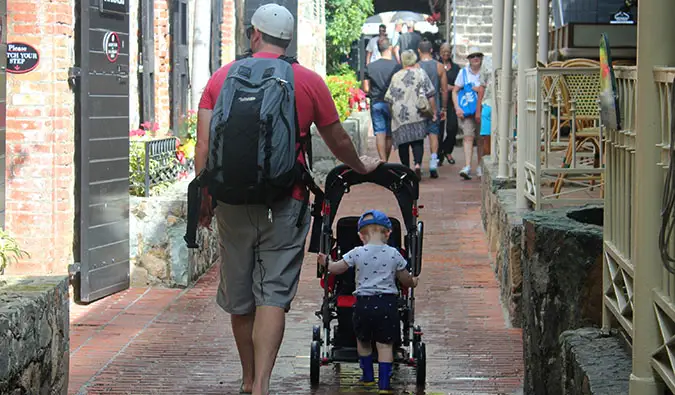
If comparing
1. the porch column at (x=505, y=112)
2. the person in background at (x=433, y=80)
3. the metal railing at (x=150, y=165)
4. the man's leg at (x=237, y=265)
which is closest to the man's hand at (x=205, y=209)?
the man's leg at (x=237, y=265)

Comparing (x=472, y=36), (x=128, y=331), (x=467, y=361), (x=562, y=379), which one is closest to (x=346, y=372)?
(x=467, y=361)

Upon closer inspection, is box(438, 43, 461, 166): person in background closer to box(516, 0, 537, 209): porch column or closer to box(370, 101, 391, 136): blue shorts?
box(370, 101, 391, 136): blue shorts

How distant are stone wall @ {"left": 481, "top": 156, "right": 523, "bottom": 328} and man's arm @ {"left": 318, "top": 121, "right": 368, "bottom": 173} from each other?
2.04 metres

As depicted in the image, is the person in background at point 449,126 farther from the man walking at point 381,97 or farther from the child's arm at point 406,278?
the child's arm at point 406,278

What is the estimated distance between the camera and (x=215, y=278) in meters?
10.1

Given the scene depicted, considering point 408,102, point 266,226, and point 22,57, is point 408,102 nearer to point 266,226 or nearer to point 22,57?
point 22,57

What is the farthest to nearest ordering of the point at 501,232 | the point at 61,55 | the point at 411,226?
the point at 501,232 < the point at 61,55 < the point at 411,226

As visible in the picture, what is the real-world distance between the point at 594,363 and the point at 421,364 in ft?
6.97

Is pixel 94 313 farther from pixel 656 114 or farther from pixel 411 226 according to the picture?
pixel 656 114

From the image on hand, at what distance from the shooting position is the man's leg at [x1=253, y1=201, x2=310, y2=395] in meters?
5.68

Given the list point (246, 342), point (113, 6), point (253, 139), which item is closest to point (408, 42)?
point (113, 6)

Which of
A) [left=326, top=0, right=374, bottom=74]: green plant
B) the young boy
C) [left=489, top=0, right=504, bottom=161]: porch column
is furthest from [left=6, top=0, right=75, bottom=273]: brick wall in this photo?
[left=326, top=0, right=374, bottom=74]: green plant

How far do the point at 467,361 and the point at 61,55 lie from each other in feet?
11.8

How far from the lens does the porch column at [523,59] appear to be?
8.54m
